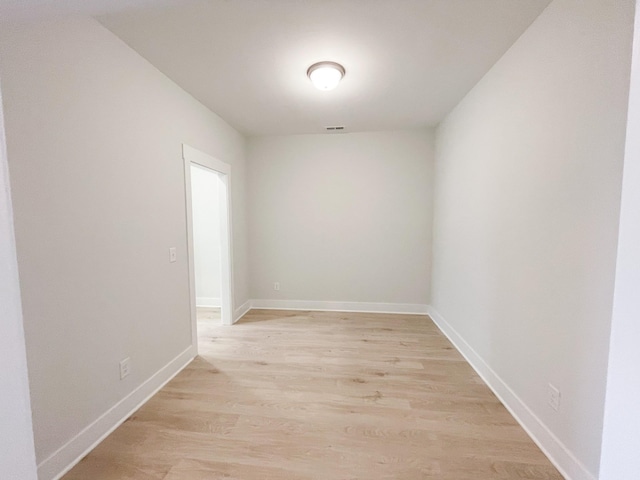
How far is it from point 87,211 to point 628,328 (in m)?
2.34

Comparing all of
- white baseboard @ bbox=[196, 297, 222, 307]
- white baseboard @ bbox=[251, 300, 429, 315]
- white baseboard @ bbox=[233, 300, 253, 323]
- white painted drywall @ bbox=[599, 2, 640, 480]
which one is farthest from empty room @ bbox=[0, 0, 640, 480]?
white baseboard @ bbox=[196, 297, 222, 307]

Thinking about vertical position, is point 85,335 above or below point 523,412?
above

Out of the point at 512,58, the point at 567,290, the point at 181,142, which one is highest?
the point at 512,58

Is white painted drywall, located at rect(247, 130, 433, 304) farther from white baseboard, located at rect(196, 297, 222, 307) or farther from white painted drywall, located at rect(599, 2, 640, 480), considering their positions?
white painted drywall, located at rect(599, 2, 640, 480)

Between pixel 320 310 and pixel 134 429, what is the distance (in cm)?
269

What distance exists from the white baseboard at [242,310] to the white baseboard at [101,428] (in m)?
1.28

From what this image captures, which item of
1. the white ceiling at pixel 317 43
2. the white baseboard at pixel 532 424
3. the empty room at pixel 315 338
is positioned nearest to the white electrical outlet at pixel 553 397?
the empty room at pixel 315 338

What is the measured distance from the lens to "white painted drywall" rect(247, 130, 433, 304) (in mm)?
3920

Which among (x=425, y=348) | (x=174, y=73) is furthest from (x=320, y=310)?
(x=174, y=73)

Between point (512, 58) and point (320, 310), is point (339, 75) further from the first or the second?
point (320, 310)

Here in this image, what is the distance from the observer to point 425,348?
291 centimetres

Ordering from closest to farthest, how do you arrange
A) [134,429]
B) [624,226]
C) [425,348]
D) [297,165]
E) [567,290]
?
[624,226] → [567,290] → [134,429] → [425,348] → [297,165]

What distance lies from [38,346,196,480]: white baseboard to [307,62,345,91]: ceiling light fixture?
2.70 metres

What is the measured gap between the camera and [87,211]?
160 cm
